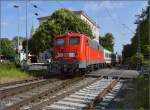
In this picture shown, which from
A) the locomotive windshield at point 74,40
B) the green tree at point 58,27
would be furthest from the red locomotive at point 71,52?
the green tree at point 58,27

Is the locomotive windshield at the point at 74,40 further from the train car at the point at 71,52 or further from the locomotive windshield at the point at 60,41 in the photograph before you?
the locomotive windshield at the point at 60,41

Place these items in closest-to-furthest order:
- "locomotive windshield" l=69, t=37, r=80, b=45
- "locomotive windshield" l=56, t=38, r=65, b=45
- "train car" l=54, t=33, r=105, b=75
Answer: "train car" l=54, t=33, r=105, b=75, "locomotive windshield" l=69, t=37, r=80, b=45, "locomotive windshield" l=56, t=38, r=65, b=45

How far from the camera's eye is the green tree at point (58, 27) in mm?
52062

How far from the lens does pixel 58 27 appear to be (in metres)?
52.8

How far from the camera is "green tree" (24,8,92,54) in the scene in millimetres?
52062

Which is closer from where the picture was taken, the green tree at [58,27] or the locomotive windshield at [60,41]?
the locomotive windshield at [60,41]

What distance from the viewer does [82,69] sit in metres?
28.3

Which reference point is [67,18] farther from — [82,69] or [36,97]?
[36,97]

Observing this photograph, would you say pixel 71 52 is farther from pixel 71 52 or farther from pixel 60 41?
pixel 60 41

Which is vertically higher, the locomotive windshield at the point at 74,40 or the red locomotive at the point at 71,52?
the locomotive windshield at the point at 74,40

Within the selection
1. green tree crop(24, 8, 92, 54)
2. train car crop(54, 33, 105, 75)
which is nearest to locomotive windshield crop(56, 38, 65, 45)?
train car crop(54, 33, 105, 75)

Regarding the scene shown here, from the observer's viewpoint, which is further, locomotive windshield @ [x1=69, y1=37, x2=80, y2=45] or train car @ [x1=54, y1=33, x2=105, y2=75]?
locomotive windshield @ [x1=69, y1=37, x2=80, y2=45]

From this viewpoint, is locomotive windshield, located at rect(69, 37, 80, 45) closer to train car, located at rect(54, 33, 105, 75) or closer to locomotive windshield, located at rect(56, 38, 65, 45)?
train car, located at rect(54, 33, 105, 75)

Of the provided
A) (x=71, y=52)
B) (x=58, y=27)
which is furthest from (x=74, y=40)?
(x=58, y=27)
